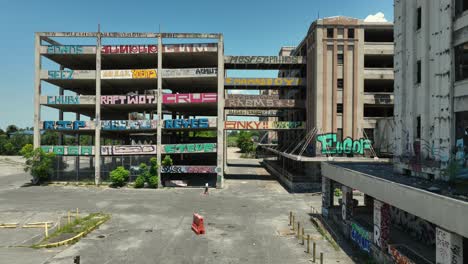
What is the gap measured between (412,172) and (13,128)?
538 ft

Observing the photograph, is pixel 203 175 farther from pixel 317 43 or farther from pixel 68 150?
pixel 317 43

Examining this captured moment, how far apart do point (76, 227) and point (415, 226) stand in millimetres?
26319

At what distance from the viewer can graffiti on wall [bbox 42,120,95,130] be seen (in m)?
51.2

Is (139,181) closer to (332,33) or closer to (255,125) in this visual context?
(255,125)

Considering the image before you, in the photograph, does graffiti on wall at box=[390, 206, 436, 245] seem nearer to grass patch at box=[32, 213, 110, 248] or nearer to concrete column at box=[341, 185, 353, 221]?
concrete column at box=[341, 185, 353, 221]

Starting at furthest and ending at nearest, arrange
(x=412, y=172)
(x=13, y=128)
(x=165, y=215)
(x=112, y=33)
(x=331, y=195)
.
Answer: (x=13, y=128) → (x=112, y=33) → (x=165, y=215) → (x=331, y=195) → (x=412, y=172)

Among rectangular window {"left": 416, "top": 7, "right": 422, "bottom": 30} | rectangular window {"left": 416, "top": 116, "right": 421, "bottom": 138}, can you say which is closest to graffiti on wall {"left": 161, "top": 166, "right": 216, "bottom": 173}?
rectangular window {"left": 416, "top": 116, "right": 421, "bottom": 138}

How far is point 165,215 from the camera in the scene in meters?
31.6

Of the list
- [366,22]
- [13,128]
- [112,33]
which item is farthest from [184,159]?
[13,128]

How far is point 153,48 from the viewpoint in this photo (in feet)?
165

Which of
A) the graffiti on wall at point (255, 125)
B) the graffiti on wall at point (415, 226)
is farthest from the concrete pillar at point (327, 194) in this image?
the graffiti on wall at point (255, 125)

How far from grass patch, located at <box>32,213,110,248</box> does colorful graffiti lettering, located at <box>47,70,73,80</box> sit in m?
29.6

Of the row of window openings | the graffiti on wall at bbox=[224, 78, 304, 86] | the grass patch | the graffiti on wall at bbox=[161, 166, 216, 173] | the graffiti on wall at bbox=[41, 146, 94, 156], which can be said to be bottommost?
the grass patch

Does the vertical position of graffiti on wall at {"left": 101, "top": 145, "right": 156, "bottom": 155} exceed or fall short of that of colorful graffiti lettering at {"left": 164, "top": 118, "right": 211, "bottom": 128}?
it falls short
